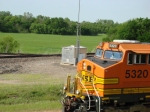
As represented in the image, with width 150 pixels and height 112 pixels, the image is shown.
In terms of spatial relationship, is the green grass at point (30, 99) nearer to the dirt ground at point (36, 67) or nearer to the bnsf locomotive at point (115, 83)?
the bnsf locomotive at point (115, 83)

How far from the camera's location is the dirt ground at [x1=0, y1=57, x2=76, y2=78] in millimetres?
23734

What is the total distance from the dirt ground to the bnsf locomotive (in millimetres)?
11198

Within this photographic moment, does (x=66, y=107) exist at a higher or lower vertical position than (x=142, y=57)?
lower

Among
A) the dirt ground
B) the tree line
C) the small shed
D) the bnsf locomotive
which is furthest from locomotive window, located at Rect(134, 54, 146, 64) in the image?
the tree line

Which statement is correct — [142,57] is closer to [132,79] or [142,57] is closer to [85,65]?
[132,79]

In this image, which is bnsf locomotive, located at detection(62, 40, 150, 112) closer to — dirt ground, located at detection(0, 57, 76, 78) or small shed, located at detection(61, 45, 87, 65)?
dirt ground, located at detection(0, 57, 76, 78)

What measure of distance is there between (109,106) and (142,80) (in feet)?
5.01

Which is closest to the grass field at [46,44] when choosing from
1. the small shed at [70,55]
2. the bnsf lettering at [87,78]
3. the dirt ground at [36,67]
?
the dirt ground at [36,67]

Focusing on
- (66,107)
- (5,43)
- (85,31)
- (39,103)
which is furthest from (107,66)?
(85,31)

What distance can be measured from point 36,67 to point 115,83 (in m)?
16.5

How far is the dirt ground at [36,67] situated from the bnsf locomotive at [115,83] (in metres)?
11.2

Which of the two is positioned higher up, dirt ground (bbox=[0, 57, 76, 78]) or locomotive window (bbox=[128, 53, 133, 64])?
locomotive window (bbox=[128, 53, 133, 64])

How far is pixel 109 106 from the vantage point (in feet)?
34.2

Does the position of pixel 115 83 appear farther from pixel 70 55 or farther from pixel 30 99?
pixel 70 55
